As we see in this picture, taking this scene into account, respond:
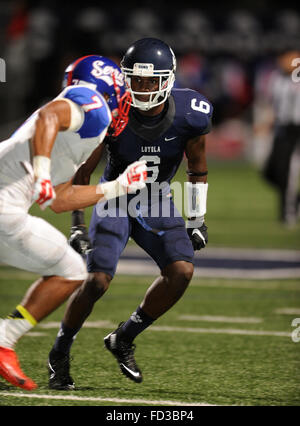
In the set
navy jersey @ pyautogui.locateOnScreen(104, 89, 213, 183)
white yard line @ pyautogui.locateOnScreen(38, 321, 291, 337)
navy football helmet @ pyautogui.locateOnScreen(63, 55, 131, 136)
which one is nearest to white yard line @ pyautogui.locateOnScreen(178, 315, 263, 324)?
white yard line @ pyautogui.locateOnScreen(38, 321, 291, 337)

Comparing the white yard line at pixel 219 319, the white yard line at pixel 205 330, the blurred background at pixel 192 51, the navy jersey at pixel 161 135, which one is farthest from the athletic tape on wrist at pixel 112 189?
the blurred background at pixel 192 51

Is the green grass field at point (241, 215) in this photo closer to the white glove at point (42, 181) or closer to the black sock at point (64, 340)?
the black sock at point (64, 340)

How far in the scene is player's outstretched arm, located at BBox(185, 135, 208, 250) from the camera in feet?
16.1

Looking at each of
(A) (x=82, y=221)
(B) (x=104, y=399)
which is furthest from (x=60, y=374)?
(A) (x=82, y=221)

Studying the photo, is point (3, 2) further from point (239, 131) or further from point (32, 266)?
point (32, 266)

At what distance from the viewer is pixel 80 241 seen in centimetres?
455

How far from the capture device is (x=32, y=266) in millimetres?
4141

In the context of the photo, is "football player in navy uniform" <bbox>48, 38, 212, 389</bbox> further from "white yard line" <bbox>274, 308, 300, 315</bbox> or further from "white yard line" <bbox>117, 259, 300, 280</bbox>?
"white yard line" <bbox>117, 259, 300, 280</bbox>

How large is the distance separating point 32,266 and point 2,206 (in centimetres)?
31

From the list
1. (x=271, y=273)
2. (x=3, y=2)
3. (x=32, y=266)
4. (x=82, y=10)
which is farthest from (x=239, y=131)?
(x=32, y=266)

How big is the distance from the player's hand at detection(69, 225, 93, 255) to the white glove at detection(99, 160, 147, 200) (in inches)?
15.3

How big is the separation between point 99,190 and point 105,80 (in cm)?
50

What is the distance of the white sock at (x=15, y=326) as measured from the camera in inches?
162

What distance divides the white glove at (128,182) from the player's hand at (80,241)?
390 millimetres
